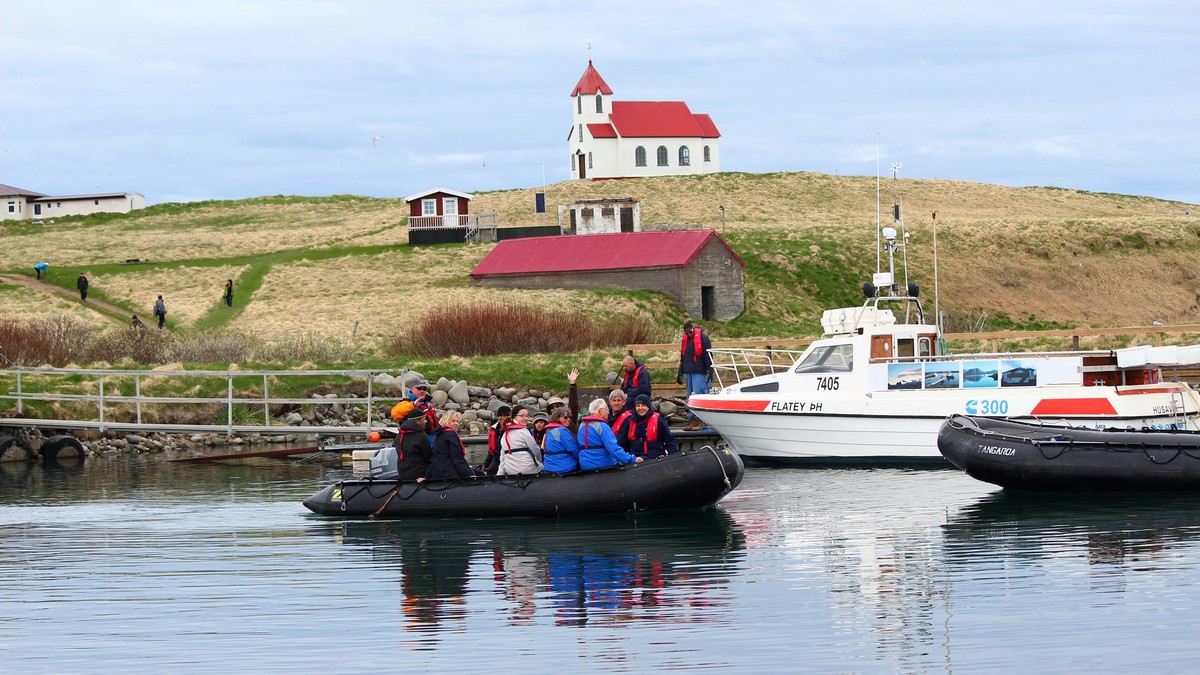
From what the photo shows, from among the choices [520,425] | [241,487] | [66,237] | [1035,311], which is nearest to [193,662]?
[520,425]

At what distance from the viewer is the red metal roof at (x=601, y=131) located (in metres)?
102

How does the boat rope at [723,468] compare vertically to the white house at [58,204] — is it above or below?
below

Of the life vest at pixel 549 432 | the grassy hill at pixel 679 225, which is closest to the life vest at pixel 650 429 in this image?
the life vest at pixel 549 432

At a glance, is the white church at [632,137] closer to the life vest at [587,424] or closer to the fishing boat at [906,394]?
the fishing boat at [906,394]

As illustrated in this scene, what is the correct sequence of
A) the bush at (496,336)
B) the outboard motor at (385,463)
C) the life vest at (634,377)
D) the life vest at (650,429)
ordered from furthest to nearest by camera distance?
the bush at (496,336), the life vest at (634,377), the outboard motor at (385,463), the life vest at (650,429)

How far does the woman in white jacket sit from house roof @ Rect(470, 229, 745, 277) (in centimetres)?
3989

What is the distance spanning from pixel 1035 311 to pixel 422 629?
5985 centimetres

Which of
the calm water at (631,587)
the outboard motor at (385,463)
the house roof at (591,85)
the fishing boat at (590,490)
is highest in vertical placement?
the house roof at (591,85)

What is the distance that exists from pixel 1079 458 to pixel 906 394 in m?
5.11

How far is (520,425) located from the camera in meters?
19.8

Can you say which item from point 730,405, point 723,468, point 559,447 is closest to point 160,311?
point 730,405

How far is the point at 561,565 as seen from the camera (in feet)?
56.9

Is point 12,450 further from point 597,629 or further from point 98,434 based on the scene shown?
point 597,629

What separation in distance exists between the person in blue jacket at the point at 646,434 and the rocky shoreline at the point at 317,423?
1120 cm
